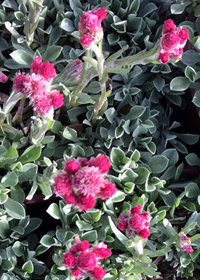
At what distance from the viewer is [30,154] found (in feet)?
3.11

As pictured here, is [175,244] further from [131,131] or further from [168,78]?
[168,78]

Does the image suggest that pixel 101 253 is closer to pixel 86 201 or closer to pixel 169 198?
pixel 86 201

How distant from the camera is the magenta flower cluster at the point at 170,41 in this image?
0.74 m

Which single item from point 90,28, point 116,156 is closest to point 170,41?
point 90,28

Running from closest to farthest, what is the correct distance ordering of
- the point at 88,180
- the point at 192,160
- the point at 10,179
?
the point at 88,180, the point at 10,179, the point at 192,160

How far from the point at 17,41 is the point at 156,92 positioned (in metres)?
0.50

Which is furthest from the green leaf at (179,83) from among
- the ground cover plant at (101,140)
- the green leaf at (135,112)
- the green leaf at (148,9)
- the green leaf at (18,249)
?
the green leaf at (18,249)

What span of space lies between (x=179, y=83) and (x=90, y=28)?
483 mm

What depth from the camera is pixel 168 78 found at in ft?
3.85

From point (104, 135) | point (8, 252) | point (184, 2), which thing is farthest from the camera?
point (184, 2)

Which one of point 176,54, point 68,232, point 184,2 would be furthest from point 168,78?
point 68,232

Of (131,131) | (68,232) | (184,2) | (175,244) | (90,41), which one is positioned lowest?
(175,244)

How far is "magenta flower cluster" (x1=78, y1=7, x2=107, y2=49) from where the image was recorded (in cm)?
70

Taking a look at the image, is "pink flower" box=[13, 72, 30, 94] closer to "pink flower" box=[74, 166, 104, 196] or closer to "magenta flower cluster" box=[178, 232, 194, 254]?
"pink flower" box=[74, 166, 104, 196]
